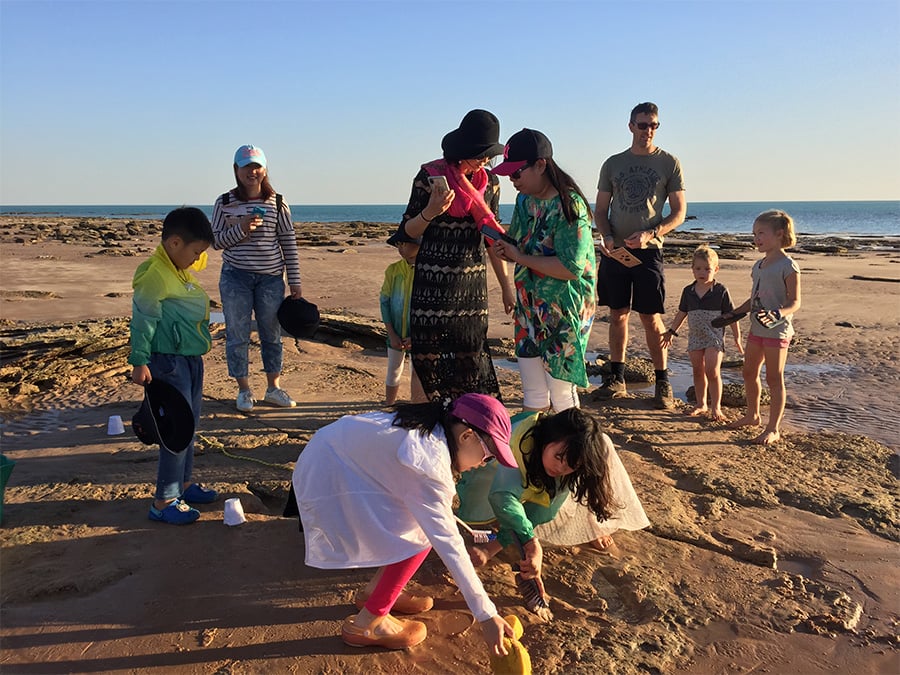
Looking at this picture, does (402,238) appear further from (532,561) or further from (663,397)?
(663,397)

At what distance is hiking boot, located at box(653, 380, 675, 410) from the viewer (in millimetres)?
5652

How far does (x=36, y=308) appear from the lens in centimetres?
963

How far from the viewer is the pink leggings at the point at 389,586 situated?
8.38 ft

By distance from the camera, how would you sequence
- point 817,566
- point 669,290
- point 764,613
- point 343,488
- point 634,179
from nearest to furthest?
point 343,488
point 764,613
point 817,566
point 634,179
point 669,290

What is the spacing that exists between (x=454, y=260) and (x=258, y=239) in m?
1.99

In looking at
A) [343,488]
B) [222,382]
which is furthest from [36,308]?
[343,488]

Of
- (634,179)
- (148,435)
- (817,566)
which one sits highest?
(634,179)

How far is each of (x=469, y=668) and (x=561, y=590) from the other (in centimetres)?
Result: 68

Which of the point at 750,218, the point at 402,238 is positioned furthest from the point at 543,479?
the point at 750,218

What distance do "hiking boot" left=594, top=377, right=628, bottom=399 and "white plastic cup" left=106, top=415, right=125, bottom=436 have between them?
3613 mm

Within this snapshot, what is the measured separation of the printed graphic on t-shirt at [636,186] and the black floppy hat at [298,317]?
2.51 metres

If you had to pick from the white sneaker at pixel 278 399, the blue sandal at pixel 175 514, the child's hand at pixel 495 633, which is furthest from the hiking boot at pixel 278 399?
the child's hand at pixel 495 633

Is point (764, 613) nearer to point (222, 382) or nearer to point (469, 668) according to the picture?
point (469, 668)

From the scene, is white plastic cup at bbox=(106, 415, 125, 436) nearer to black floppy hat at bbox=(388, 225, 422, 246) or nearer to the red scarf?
black floppy hat at bbox=(388, 225, 422, 246)
